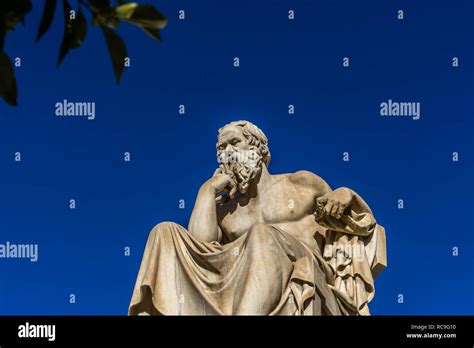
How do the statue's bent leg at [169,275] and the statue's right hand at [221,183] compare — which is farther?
the statue's right hand at [221,183]

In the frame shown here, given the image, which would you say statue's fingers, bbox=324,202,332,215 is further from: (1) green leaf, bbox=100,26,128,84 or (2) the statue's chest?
(1) green leaf, bbox=100,26,128,84

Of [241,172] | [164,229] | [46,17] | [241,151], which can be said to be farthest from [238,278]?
[46,17]

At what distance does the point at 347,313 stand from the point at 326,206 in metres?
1.01

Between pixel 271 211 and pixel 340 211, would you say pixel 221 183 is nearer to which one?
pixel 271 211

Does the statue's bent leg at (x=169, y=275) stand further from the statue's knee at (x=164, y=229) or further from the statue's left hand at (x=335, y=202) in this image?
the statue's left hand at (x=335, y=202)

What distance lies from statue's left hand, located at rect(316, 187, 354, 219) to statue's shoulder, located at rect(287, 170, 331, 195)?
324 mm

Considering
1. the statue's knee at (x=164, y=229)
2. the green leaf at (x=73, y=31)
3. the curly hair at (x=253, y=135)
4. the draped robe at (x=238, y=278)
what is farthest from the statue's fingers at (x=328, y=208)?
the green leaf at (x=73, y=31)

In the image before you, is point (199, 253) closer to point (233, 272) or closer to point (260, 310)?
point (233, 272)

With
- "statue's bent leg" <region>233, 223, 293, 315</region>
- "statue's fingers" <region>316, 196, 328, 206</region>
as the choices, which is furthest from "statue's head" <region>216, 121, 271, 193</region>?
"statue's bent leg" <region>233, 223, 293, 315</region>

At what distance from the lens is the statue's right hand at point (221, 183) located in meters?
8.63

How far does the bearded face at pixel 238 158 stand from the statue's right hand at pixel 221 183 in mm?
Answer: 52

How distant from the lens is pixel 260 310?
739 cm

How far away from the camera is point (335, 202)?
8.41 m

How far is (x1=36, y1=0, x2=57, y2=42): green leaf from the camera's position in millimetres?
2094
